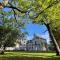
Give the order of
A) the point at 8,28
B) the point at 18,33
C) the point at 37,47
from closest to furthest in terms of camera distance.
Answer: the point at 8,28
the point at 18,33
the point at 37,47

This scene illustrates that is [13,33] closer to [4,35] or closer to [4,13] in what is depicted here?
[4,35]

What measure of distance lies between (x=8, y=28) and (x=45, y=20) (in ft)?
54.4

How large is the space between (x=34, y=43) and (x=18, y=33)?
2586 inches

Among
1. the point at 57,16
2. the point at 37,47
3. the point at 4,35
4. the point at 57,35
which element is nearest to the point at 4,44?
the point at 4,35

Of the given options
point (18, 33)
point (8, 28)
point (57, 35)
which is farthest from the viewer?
point (57, 35)

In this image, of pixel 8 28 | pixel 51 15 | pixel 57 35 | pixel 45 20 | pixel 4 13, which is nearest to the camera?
pixel 4 13

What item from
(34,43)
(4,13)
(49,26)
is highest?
(34,43)

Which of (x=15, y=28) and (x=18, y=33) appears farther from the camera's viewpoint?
(x=18, y=33)

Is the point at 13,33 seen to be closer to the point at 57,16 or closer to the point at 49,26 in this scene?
the point at 49,26

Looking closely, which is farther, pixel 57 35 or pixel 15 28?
pixel 57 35

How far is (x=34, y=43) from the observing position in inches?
5310

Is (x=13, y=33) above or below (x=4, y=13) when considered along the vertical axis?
above

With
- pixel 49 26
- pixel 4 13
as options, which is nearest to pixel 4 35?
pixel 49 26

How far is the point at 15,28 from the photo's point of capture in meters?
65.2
